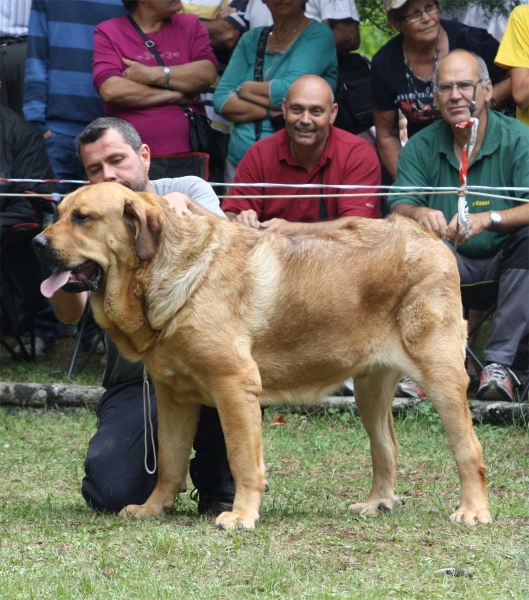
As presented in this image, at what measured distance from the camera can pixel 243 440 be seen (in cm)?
454

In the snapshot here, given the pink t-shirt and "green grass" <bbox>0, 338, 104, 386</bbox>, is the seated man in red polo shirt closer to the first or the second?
the pink t-shirt

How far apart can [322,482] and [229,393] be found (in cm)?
154

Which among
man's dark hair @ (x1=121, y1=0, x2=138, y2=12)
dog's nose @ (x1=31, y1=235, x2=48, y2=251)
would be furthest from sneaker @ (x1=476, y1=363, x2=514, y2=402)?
man's dark hair @ (x1=121, y1=0, x2=138, y2=12)

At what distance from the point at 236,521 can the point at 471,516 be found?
105 cm

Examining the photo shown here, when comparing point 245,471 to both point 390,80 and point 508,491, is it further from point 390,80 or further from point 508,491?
point 390,80

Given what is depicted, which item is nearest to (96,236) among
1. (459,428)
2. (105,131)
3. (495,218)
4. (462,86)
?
(105,131)

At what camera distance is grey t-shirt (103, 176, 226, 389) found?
5.37 metres

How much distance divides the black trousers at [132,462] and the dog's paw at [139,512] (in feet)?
0.45

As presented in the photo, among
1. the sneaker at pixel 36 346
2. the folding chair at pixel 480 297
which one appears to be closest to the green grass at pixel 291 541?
the folding chair at pixel 480 297

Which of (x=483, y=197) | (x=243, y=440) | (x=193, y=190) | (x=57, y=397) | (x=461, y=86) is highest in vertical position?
(x=461, y=86)

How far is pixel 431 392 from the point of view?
477 centimetres

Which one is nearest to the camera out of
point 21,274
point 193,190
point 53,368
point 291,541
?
point 291,541

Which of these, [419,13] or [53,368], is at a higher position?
[419,13]

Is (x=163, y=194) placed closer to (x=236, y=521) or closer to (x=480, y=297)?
(x=236, y=521)
